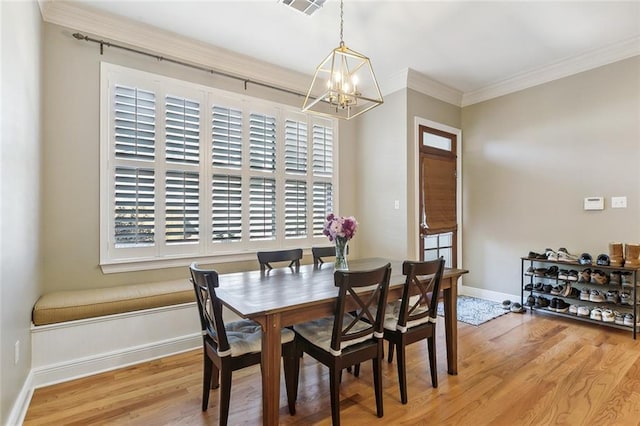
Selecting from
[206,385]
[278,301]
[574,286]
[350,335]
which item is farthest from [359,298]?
[574,286]

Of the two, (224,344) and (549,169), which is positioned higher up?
(549,169)

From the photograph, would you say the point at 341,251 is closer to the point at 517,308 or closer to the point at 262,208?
the point at 262,208

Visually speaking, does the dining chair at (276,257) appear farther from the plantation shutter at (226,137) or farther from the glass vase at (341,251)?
the plantation shutter at (226,137)

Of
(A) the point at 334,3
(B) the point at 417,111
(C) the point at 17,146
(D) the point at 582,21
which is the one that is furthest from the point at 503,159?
(C) the point at 17,146

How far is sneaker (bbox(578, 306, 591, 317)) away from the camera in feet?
11.5

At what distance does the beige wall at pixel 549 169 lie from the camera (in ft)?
11.2

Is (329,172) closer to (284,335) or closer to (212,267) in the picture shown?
(212,267)

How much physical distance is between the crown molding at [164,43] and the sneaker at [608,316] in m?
4.32

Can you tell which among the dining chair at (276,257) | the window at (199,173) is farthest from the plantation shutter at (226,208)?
the dining chair at (276,257)

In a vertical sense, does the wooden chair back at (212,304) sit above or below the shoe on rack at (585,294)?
above

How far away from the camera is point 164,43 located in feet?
10.4

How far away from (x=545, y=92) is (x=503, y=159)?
0.92 metres

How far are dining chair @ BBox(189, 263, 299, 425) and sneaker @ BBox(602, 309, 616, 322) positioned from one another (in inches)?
135

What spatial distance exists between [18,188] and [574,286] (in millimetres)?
5267
